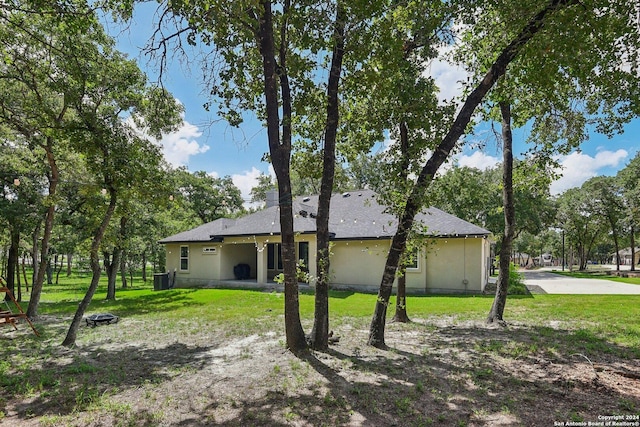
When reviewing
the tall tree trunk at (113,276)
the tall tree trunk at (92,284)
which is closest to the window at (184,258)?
the tall tree trunk at (113,276)

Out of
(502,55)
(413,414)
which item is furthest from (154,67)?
(413,414)

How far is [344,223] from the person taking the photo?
16438 mm

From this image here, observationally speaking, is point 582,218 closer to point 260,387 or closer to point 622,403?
point 622,403

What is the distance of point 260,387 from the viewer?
13.8 feet

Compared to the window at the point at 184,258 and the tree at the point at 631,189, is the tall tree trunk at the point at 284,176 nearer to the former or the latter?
the window at the point at 184,258

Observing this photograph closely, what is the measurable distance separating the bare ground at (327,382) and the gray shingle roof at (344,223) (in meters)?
7.73

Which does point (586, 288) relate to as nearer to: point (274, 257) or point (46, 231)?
point (274, 257)

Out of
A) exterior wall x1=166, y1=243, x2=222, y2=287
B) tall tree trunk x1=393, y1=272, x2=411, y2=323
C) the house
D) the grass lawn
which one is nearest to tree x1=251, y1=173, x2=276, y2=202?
the house

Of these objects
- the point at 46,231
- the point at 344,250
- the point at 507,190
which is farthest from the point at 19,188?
the point at 507,190

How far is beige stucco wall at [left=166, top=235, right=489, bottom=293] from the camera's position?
45.7 ft

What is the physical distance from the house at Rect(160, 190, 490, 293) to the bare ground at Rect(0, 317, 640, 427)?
5580mm

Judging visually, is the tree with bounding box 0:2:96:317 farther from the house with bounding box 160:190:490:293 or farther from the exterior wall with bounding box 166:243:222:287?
the exterior wall with bounding box 166:243:222:287

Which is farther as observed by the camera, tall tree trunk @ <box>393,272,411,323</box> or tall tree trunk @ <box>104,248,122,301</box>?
tall tree trunk @ <box>104,248,122,301</box>

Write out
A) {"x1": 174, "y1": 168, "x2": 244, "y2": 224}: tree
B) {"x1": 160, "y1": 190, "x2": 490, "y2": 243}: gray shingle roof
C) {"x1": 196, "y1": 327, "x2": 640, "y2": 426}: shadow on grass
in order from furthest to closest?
{"x1": 174, "y1": 168, "x2": 244, "y2": 224}: tree → {"x1": 160, "y1": 190, "x2": 490, "y2": 243}: gray shingle roof → {"x1": 196, "y1": 327, "x2": 640, "y2": 426}: shadow on grass
